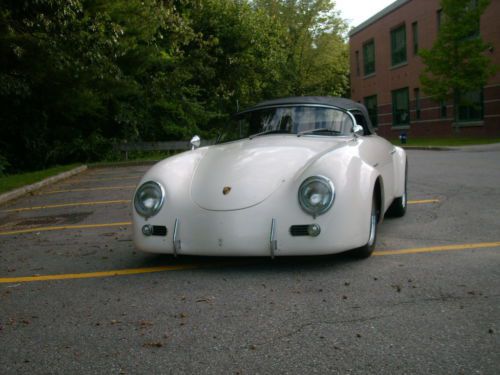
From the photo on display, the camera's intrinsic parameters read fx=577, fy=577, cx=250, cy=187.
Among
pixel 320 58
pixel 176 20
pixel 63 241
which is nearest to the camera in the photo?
pixel 63 241

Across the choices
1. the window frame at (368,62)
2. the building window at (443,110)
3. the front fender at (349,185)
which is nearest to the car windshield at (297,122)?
the front fender at (349,185)

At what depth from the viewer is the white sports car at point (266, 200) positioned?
4301 mm

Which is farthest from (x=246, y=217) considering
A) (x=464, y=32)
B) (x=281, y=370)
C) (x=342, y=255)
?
(x=464, y=32)

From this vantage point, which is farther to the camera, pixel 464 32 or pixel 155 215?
pixel 464 32

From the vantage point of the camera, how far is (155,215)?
183 inches

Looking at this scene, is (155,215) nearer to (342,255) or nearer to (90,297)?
(90,297)

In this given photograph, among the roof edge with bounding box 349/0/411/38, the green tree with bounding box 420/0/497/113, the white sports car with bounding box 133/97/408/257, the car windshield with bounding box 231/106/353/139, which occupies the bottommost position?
the white sports car with bounding box 133/97/408/257

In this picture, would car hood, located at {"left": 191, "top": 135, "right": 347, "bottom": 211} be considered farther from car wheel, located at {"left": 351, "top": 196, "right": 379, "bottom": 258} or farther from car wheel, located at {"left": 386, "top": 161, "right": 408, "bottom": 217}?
car wheel, located at {"left": 386, "top": 161, "right": 408, "bottom": 217}

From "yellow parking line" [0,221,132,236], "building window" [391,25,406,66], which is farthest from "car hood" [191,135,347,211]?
"building window" [391,25,406,66]

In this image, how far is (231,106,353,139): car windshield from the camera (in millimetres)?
5727

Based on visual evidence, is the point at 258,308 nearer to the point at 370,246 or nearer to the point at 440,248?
the point at 370,246

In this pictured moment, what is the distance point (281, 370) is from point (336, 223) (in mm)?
1829

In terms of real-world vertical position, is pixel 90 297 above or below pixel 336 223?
below

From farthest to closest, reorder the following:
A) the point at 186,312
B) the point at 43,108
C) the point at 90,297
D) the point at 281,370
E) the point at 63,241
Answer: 1. the point at 43,108
2. the point at 63,241
3. the point at 90,297
4. the point at 186,312
5. the point at 281,370
